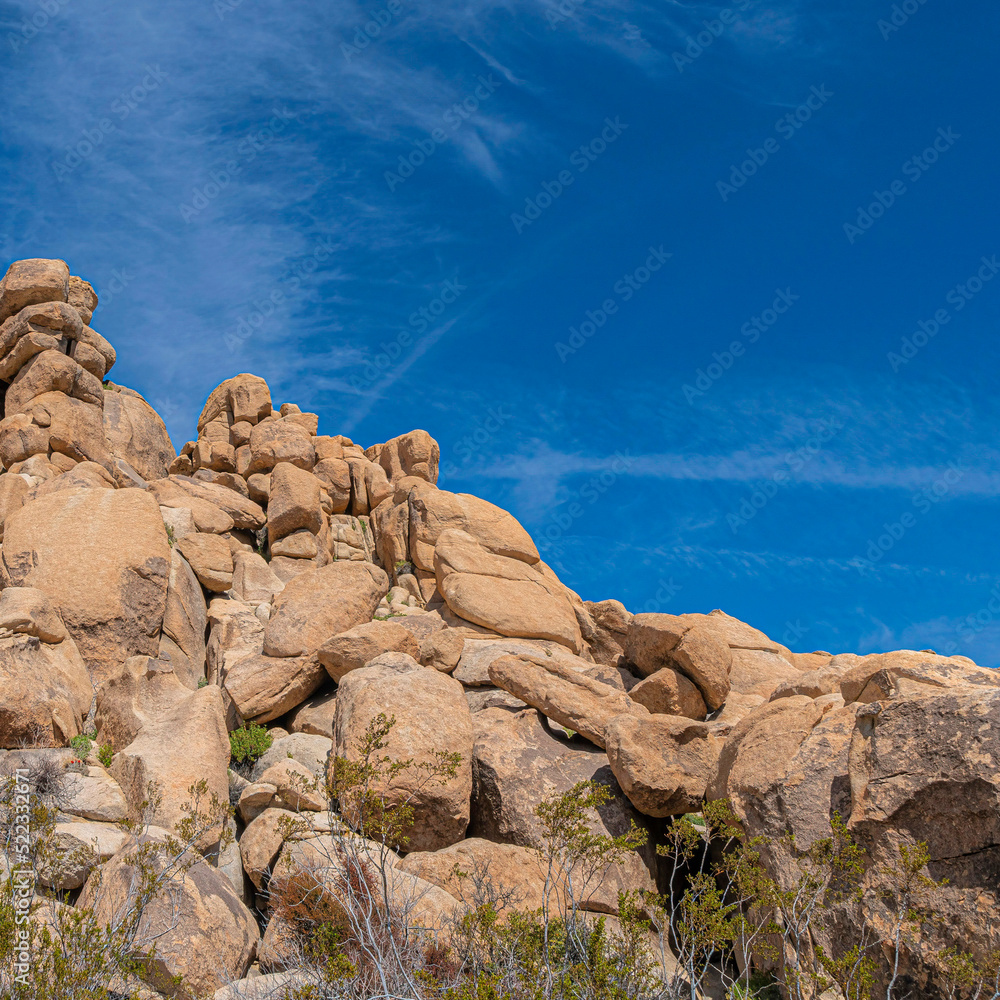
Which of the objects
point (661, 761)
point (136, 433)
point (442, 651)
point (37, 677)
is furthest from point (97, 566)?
point (136, 433)

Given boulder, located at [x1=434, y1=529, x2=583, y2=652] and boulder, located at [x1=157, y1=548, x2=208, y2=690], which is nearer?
boulder, located at [x1=157, y1=548, x2=208, y2=690]

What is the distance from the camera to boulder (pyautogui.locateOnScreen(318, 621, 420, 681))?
2059 centimetres

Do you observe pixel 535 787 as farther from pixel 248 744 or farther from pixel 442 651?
pixel 248 744

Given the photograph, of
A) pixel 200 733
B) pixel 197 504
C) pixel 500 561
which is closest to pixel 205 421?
pixel 197 504

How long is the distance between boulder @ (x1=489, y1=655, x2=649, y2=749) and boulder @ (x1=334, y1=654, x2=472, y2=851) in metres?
1.51

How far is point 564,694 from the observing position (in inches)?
749

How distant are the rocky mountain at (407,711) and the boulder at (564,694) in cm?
7

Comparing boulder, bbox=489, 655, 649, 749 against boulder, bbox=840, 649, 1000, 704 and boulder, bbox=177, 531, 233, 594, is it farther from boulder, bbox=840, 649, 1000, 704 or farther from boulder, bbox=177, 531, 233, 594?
boulder, bbox=177, 531, 233, 594

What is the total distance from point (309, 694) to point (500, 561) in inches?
405

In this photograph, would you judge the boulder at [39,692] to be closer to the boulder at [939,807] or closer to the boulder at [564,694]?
the boulder at [564,694]

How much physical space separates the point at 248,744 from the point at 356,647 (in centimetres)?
335

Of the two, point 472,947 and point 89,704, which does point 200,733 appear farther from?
point 472,947

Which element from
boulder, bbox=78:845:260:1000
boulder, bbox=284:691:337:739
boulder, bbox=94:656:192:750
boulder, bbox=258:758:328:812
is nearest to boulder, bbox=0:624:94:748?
boulder, bbox=94:656:192:750

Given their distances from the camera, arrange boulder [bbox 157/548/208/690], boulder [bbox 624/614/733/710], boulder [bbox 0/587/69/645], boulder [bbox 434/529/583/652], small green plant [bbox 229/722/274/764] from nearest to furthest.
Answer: boulder [bbox 0/587/69/645] < small green plant [bbox 229/722/274/764] < boulder [bbox 624/614/733/710] < boulder [bbox 157/548/208/690] < boulder [bbox 434/529/583/652]
